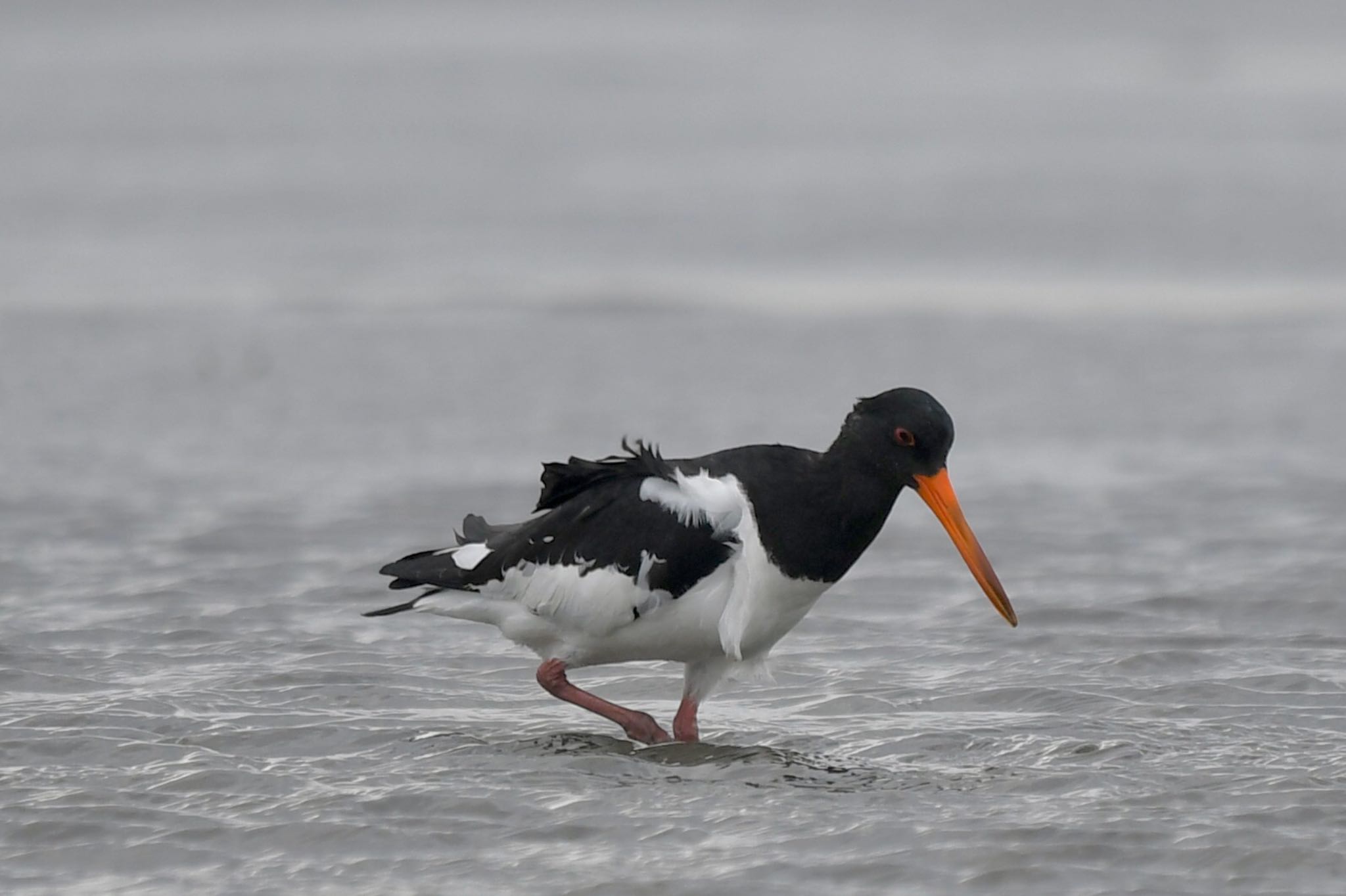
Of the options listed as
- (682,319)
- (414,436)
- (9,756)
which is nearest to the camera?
(9,756)

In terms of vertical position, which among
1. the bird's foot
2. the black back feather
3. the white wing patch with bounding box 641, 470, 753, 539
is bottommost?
the bird's foot

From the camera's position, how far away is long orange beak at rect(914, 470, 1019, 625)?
6188 mm

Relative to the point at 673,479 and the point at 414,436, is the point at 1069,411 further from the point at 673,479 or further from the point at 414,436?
the point at 673,479

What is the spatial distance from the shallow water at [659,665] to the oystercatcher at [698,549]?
306 mm

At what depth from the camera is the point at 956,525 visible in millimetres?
6246

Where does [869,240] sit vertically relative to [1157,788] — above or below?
above

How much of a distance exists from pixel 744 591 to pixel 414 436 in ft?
18.3

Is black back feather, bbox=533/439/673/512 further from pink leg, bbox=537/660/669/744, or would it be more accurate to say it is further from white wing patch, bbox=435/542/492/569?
pink leg, bbox=537/660/669/744

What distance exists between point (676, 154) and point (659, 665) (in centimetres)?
1323

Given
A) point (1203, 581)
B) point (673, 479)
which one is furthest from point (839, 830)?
point (1203, 581)

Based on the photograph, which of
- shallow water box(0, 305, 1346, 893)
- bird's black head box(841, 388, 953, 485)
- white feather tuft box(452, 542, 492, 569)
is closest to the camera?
shallow water box(0, 305, 1346, 893)

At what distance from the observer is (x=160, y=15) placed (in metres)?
26.3

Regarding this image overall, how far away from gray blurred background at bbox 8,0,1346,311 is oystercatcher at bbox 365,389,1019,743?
903 cm

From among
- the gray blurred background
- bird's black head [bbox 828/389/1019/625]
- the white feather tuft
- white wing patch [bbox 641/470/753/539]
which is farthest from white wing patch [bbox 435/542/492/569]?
the gray blurred background
